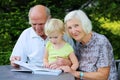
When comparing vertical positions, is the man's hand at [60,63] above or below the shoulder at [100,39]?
below

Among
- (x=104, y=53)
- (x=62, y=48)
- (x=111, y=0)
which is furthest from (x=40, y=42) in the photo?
(x=111, y=0)

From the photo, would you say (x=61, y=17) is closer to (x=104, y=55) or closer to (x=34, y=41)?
(x=34, y=41)

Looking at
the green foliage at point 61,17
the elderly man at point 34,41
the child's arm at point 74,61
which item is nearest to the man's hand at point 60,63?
the child's arm at point 74,61

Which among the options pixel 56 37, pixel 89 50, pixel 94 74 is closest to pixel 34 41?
pixel 56 37

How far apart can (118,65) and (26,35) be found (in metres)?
0.99

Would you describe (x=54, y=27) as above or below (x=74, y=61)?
above

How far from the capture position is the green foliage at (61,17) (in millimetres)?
6844

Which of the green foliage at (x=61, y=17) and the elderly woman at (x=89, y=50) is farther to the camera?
the green foliage at (x=61, y=17)

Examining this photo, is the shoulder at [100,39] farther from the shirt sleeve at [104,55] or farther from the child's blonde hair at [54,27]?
the child's blonde hair at [54,27]

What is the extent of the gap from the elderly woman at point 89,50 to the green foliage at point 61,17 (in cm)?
307

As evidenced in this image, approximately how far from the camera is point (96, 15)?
6.94 m

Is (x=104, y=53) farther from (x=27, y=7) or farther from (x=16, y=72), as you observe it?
(x=27, y=7)

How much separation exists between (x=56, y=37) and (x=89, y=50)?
12.6 inches

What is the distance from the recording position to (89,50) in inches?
146
